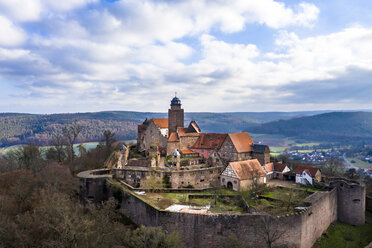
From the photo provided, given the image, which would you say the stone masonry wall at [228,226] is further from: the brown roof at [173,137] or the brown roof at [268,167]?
the brown roof at [173,137]

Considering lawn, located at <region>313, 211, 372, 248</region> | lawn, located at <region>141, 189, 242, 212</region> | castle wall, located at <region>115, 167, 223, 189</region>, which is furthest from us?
castle wall, located at <region>115, 167, 223, 189</region>

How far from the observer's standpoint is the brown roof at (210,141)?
44812mm

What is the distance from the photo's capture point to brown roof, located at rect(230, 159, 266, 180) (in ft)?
120

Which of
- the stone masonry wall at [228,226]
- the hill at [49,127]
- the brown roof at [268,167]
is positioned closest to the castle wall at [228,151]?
the brown roof at [268,167]

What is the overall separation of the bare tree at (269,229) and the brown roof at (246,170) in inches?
452

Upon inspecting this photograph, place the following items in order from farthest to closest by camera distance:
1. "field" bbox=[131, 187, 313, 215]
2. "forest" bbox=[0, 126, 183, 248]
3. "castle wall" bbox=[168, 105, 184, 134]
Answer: "castle wall" bbox=[168, 105, 184, 134] → "field" bbox=[131, 187, 313, 215] → "forest" bbox=[0, 126, 183, 248]

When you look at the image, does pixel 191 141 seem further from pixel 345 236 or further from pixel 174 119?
pixel 345 236

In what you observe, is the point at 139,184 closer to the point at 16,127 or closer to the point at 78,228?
the point at 78,228

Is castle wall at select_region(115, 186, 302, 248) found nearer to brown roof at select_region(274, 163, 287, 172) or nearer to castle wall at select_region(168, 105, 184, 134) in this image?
brown roof at select_region(274, 163, 287, 172)

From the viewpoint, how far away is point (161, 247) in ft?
69.8

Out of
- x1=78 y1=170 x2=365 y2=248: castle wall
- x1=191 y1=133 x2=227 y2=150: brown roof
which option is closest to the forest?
x1=78 y1=170 x2=365 y2=248: castle wall

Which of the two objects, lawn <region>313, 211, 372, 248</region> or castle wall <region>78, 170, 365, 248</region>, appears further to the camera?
lawn <region>313, 211, 372, 248</region>

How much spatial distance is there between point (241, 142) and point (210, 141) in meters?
5.52

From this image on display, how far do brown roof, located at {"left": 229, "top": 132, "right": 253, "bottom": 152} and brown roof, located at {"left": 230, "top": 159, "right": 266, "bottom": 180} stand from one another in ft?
14.7
